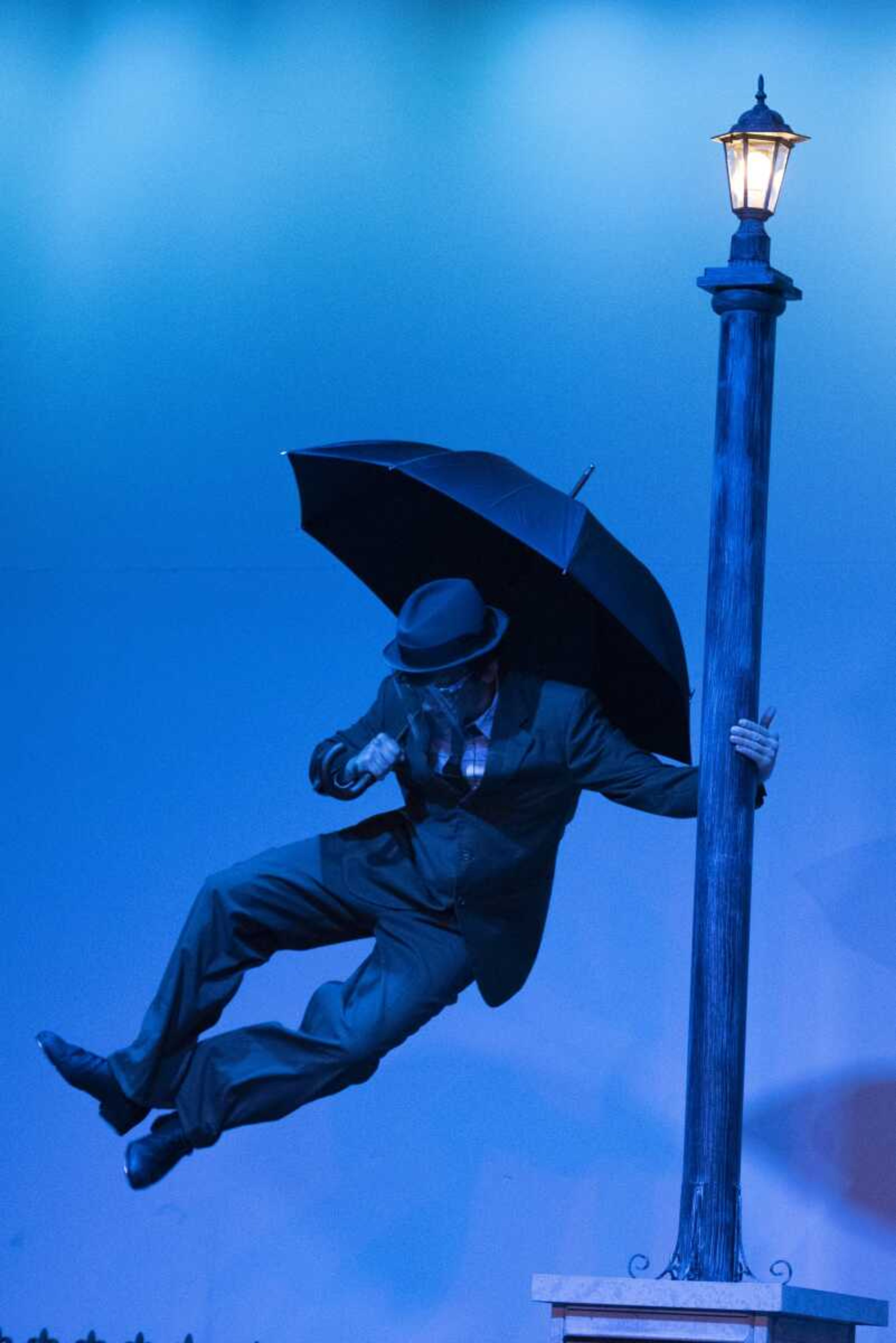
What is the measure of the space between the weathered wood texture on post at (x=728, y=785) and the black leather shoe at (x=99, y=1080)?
1.25 meters

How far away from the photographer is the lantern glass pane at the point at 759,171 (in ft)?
18.8

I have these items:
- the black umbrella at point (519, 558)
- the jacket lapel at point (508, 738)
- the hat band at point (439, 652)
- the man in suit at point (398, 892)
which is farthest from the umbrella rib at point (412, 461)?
the jacket lapel at point (508, 738)

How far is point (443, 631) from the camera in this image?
5539mm

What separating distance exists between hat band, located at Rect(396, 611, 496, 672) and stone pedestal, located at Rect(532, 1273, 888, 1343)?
1.33 m

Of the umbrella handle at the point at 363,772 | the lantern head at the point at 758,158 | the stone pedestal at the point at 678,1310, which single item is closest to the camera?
the stone pedestal at the point at 678,1310

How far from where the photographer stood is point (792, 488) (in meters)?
7.60

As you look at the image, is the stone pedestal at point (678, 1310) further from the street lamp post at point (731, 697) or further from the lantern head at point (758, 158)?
the lantern head at point (758, 158)

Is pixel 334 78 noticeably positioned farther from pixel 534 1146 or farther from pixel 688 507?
pixel 534 1146

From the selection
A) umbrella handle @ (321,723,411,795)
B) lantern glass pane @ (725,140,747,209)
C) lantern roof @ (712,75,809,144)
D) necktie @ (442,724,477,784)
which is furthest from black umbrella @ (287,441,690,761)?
lantern roof @ (712,75,809,144)

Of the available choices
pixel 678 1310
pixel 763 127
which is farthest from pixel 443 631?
pixel 678 1310

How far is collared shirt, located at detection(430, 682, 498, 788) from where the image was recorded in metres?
5.71

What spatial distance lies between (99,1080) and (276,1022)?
1.37 feet

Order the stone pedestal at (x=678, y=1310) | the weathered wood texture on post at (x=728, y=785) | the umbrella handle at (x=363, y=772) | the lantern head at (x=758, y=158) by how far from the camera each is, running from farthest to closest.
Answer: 1. the lantern head at (x=758, y=158)
2. the umbrella handle at (x=363, y=772)
3. the weathered wood texture on post at (x=728, y=785)
4. the stone pedestal at (x=678, y=1310)

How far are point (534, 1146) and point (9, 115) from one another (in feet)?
12.4
